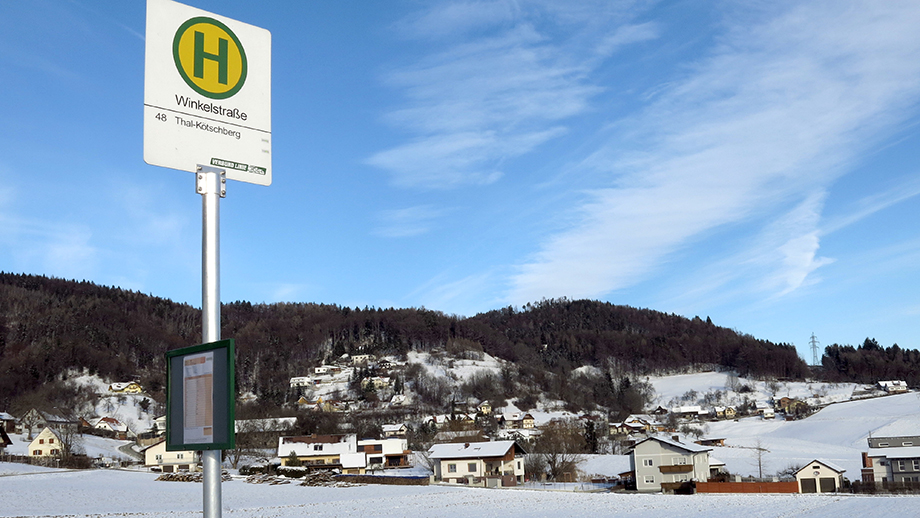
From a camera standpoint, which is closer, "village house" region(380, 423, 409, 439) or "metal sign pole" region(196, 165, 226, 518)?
"metal sign pole" region(196, 165, 226, 518)

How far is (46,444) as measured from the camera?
8212cm

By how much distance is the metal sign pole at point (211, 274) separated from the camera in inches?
162

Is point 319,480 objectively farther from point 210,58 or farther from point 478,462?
point 210,58

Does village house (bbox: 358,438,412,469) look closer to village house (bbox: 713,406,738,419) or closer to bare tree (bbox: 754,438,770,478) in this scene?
bare tree (bbox: 754,438,770,478)

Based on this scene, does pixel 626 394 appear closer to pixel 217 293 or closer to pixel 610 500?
pixel 610 500

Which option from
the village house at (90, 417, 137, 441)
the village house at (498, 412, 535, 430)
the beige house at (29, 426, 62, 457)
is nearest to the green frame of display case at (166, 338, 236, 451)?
the beige house at (29, 426, 62, 457)

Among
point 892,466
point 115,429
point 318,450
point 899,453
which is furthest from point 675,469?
point 115,429

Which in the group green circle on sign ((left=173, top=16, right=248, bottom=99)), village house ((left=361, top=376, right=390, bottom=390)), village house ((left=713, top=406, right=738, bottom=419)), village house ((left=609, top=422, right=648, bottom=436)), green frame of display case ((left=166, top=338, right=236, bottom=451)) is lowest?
village house ((left=609, top=422, right=648, bottom=436))

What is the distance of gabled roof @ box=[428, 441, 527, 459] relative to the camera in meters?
66.8

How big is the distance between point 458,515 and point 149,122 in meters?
30.9

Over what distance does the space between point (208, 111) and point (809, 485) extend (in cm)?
5383

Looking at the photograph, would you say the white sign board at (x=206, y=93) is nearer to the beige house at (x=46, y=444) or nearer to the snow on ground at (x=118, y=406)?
the beige house at (x=46, y=444)

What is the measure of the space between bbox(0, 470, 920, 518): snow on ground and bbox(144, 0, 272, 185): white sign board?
30.0 metres

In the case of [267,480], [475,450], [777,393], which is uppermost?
[777,393]
